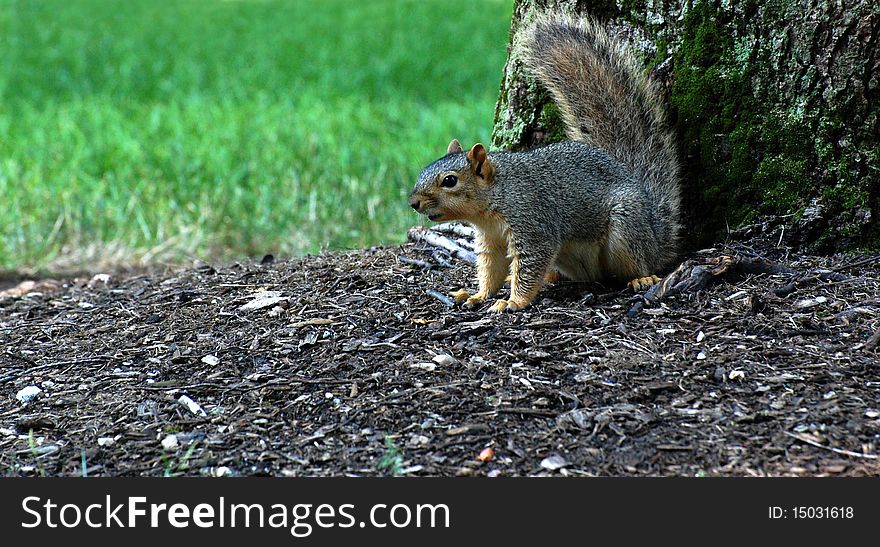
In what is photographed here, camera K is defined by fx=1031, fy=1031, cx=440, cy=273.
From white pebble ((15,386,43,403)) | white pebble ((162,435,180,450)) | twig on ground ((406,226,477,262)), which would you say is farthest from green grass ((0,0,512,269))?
white pebble ((162,435,180,450))

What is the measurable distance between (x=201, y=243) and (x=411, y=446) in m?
3.49

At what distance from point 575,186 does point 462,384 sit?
1145 millimetres

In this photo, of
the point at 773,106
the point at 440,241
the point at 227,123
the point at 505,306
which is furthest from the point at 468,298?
the point at 227,123

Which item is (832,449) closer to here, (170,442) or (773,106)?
(773,106)

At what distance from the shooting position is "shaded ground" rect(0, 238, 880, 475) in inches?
104

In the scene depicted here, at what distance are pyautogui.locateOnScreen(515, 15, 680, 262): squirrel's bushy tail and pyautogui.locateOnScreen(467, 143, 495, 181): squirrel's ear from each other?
0.58 m

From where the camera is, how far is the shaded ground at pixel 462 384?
8.68ft

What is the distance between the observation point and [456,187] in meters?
3.67

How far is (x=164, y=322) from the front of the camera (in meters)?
3.87

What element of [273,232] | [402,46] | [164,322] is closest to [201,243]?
[273,232]

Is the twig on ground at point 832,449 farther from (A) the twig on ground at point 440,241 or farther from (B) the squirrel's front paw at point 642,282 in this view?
(A) the twig on ground at point 440,241

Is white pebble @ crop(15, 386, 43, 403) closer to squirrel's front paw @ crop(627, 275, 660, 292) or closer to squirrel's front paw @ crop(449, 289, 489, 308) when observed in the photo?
squirrel's front paw @ crop(449, 289, 489, 308)

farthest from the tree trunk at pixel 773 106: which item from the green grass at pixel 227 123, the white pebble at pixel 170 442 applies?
the white pebble at pixel 170 442

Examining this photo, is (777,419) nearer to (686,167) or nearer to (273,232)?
Answer: (686,167)
